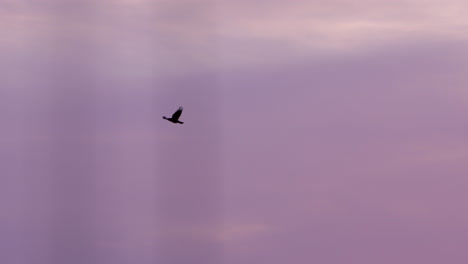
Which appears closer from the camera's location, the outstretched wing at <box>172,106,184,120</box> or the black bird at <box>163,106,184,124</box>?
the black bird at <box>163,106,184,124</box>

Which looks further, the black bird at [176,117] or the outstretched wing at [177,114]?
the outstretched wing at [177,114]

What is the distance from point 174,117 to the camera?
9838 cm

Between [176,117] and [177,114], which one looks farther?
[177,114]

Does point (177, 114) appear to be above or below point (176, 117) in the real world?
above
